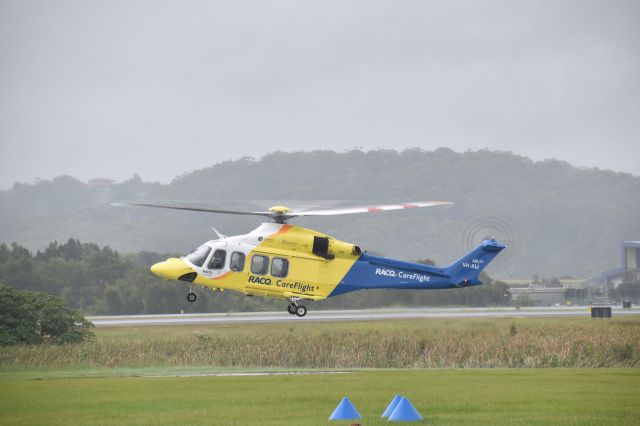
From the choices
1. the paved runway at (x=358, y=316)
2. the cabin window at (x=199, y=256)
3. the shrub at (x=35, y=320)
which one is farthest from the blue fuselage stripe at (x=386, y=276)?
the paved runway at (x=358, y=316)

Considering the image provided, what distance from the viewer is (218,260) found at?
42219 mm

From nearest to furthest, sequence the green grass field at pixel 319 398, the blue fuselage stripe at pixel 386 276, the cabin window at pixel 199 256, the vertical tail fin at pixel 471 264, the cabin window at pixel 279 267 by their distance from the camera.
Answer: the green grass field at pixel 319 398, the cabin window at pixel 279 267, the cabin window at pixel 199 256, the blue fuselage stripe at pixel 386 276, the vertical tail fin at pixel 471 264

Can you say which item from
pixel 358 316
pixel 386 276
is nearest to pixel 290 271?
pixel 386 276

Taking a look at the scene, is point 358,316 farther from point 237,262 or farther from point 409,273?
point 237,262

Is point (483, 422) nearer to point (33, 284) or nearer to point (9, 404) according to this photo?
point (9, 404)

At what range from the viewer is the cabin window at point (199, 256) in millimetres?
42438

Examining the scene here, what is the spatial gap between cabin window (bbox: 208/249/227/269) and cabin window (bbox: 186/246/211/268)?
35cm

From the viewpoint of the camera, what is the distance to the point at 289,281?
139 feet

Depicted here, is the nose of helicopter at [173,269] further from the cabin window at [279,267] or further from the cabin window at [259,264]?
the cabin window at [279,267]

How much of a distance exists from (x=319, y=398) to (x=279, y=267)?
9.89 meters

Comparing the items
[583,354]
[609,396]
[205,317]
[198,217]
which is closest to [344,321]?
[205,317]

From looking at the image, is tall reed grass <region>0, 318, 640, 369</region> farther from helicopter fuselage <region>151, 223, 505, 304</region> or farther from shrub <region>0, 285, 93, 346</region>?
helicopter fuselage <region>151, 223, 505, 304</region>

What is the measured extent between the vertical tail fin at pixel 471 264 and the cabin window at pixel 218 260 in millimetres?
9849

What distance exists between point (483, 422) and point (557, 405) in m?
4.20
